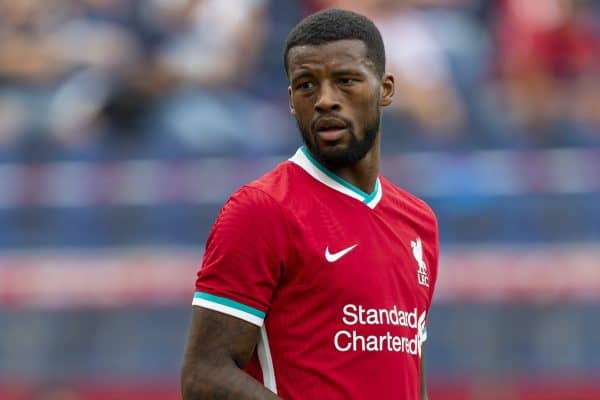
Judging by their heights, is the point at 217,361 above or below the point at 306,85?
below

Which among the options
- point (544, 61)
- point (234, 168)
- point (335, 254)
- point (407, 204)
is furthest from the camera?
point (544, 61)

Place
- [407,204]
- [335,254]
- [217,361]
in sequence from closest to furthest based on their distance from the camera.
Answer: [217,361], [335,254], [407,204]

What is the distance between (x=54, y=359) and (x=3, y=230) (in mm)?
1462

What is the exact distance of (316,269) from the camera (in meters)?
2.60

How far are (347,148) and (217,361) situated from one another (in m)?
0.56

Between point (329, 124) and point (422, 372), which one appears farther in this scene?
point (422, 372)

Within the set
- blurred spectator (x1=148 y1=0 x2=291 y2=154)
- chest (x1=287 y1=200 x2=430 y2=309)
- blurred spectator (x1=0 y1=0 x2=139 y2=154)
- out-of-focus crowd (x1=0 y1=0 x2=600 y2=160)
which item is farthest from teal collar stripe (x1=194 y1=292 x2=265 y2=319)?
blurred spectator (x1=0 y1=0 x2=139 y2=154)

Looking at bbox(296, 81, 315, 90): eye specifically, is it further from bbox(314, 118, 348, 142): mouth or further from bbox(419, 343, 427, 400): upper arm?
bbox(419, 343, 427, 400): upper arm

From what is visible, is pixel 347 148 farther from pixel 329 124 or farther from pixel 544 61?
pixel 544 61

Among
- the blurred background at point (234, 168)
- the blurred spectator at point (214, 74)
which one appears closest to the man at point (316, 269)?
the blurred background at point (234, 168)

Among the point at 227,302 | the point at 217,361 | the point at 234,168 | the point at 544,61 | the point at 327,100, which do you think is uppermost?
the point at 544,61

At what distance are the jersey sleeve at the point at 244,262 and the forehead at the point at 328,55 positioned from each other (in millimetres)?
326

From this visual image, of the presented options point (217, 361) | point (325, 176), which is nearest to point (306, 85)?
point (325, 176)

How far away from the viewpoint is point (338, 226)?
269 centimetres
